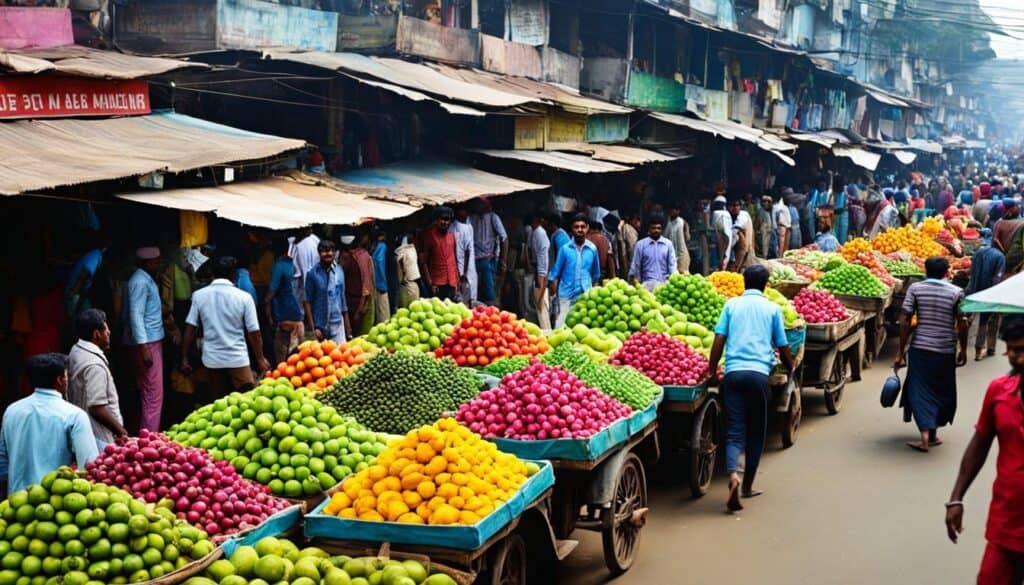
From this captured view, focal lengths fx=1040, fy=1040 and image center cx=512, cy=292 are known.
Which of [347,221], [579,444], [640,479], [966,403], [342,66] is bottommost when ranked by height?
[966,403]

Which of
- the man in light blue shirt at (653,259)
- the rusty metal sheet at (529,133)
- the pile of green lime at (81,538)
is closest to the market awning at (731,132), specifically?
the rusty metal sheet at (529,133)

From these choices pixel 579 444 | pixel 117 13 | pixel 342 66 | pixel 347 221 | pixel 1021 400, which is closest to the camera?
pixel 1021 400

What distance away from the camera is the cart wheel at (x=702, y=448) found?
307 inches

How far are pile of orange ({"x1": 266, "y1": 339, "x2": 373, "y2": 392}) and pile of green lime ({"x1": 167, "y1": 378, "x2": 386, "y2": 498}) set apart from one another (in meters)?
1.43

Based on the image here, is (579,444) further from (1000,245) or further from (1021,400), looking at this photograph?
(1000,245)

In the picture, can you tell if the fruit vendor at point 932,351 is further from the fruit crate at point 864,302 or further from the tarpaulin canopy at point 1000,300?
the tarpaulin canopy at point 1000,300

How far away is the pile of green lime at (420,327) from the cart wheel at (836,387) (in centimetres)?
421

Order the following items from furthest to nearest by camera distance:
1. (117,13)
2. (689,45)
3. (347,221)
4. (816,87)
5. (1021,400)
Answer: (816,87) → (689,45) → (117,13) → (347,221) → (1021,400)

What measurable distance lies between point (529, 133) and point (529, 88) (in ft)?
5.69

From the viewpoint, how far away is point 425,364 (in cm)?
705

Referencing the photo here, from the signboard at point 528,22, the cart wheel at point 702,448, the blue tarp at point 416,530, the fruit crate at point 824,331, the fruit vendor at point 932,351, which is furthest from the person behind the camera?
the signboard at point 528,22

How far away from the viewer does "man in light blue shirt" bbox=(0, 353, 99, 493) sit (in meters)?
5.29

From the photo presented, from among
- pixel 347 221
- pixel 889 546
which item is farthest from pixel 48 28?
pixel 889 546

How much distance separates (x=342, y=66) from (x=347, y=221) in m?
3.28
